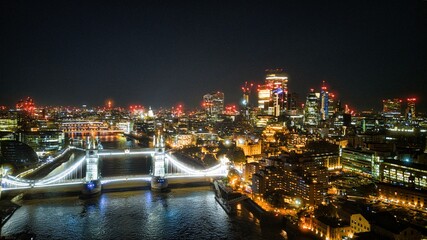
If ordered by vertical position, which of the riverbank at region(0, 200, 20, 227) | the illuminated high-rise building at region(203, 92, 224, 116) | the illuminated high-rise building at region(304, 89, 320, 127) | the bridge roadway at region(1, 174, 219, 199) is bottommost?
the riverbank at region(0, 200, 20, 227)

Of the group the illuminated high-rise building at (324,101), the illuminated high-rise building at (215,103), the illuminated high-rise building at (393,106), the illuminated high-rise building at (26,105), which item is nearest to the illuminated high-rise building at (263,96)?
the illuminated high-rise building at (324,101)

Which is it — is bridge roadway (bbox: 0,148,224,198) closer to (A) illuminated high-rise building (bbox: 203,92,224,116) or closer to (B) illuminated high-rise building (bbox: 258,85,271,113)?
(B) illuminated high-rise building (bbox: 258,85,271,113)

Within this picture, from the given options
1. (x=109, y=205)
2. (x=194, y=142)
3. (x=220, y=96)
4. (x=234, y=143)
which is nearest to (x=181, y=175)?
(x=109, y=205)

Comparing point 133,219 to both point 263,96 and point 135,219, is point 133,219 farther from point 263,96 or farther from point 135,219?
point 263,96

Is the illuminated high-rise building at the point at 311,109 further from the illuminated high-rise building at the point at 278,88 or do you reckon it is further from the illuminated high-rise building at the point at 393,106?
the illuminated high-rise building at the point at 393,106

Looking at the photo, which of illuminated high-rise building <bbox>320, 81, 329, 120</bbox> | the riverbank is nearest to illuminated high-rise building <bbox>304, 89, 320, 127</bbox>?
illuminated high-rise building <bbox>320, 81, 329, 120</bbox>

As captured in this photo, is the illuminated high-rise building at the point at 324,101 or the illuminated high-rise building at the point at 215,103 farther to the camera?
the illuminated high-rise building at the point at 215,103

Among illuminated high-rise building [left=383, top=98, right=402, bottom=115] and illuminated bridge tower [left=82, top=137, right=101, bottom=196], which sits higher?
illuminated high-rise building [left=383, top=98, right=402, bottom=115]

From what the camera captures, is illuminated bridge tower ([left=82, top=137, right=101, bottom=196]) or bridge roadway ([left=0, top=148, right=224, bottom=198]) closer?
bridge roadway ([left=0, top=148, right=224, bottom=198])
